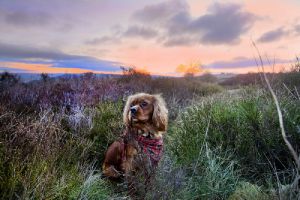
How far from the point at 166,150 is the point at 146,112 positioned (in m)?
0.99

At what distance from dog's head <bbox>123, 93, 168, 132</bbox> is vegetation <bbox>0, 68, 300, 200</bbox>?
0.47 metres

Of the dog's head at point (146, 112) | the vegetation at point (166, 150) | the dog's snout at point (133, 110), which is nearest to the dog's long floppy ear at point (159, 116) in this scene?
the dog's head at point (146, 112)

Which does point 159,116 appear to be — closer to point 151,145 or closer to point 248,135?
point 151,145

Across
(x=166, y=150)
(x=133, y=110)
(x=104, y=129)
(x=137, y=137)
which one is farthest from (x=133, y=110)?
(x=104, y=129)

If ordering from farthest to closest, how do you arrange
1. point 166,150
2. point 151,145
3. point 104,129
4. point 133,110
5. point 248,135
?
point 104,129 → point 166,150 → point 248,135 → point 133,110 → point 151,145

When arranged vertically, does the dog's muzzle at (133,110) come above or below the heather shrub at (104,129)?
above

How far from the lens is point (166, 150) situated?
516 centimetres

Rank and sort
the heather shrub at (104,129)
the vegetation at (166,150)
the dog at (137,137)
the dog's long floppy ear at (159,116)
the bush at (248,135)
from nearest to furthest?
the vegetation at (166,150) < the dog at (137,137) < the dog's long floppy ear at (159,116) < the bush at (248,135) < the heather shrub at (104,129)

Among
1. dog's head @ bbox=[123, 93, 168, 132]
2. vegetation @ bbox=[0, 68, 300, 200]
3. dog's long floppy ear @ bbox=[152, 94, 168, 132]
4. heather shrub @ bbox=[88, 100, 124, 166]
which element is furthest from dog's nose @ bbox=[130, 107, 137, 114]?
heather shrub @ bbox=[88, 100, 124, 166]

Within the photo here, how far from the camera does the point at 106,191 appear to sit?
3625mm

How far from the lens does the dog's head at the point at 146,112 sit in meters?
4.23

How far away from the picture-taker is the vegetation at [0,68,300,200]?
9.23 ft

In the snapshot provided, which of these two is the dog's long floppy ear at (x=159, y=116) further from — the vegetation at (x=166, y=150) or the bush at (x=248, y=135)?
the bush at (x=248, y=135)

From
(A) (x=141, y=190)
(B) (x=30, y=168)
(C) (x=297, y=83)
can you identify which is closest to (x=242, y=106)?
(A) (x=141, y=190)
